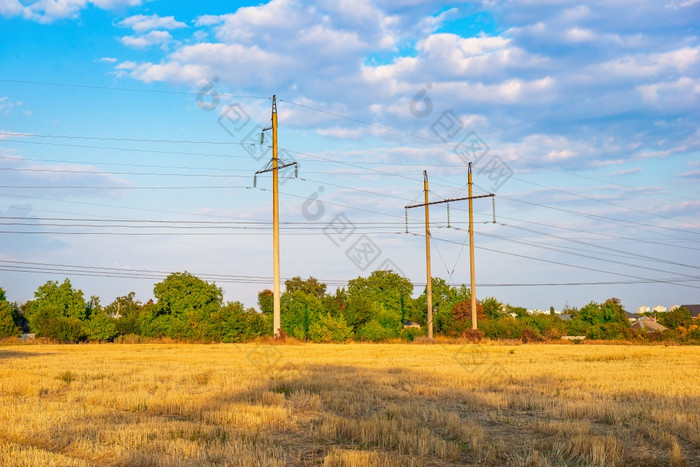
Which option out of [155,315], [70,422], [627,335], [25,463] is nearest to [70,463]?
[25,463]

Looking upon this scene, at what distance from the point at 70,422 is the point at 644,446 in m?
9.11

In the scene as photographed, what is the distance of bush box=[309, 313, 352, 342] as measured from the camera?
53.8m

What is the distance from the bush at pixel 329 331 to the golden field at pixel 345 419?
35.7 m

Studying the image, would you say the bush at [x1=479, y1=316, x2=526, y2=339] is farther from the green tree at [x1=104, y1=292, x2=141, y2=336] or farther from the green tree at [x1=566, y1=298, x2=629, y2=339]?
the green tree at [x1=104, y1=292, x2=141, y2=336]

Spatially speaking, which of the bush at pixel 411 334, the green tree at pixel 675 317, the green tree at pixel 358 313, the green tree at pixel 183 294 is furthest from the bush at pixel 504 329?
the green tree at pixel 675 317

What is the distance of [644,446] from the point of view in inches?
347

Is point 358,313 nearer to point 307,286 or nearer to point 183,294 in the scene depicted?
point 183,294

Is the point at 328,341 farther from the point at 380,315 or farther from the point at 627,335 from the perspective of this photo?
the point at 627,335

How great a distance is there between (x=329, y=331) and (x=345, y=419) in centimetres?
4435

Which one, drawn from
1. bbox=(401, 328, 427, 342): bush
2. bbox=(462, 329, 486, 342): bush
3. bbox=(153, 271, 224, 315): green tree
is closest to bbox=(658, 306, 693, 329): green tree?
bbox=(401, 328, 427, 342): bush

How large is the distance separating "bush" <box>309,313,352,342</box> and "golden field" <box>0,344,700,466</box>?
35.7m

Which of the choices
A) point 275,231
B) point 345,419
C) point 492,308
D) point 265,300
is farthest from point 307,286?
point 345,419

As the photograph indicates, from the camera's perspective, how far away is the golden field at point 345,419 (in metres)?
8.09

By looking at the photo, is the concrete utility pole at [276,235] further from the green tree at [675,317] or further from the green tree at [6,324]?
the green tree at [675,317]
